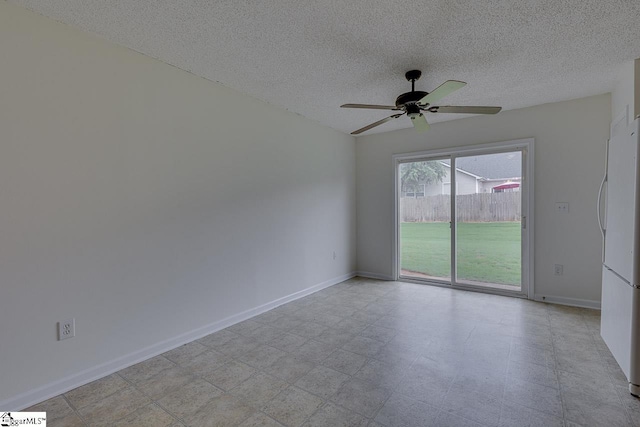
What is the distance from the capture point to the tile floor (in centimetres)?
173

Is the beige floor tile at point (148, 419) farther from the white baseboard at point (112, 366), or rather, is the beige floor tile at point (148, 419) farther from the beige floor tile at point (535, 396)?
the beige floor tile at point (535, 396)

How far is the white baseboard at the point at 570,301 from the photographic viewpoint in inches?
136

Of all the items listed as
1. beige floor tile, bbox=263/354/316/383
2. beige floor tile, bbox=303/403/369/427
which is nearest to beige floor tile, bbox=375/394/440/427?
beige floor tile, bbox=303/403/369/427

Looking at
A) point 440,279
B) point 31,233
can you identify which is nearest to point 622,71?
point 440,279

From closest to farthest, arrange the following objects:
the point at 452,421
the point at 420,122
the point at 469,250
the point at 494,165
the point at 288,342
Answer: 1. the point at 452,421
2. the point at 288,342
3. the point at 420,122
4. the point at 494,165
5. the point at 469,250

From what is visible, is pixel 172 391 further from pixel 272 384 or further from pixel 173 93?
pixel 173 93

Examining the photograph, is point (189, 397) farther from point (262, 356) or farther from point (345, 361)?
point (345, 361)

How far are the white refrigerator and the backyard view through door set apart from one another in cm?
165

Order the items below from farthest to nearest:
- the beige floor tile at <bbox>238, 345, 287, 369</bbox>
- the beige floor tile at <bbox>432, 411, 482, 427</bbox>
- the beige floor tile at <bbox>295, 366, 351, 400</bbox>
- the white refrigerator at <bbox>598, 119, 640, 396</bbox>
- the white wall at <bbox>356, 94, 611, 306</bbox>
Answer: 1. the white wall at <bbox>356, 94, 611, 306</bbox>
2. the beige floor tile at <bbox>238, 345, 287, 369</bbox>
3. the beige floor tile at <bbox>295, 366, 351, 400</bbox>
4. the white refrigerator at <bbox>598, 119, 640, 396</bbox>
5. the beige floor tile at <bbox>432, 411, 482, 427</bbox>

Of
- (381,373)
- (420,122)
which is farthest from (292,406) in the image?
(420,122)

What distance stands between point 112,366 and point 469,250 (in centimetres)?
429

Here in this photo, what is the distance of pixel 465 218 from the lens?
4.31 m

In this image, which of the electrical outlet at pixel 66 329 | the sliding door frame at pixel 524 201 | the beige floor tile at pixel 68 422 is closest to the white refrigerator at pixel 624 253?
the sliding door frame at pixel 524 201

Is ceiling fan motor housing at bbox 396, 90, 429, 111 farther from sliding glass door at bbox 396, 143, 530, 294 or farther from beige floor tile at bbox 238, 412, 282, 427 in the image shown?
beige floor tile at bbox 238, 412, 282, 427
